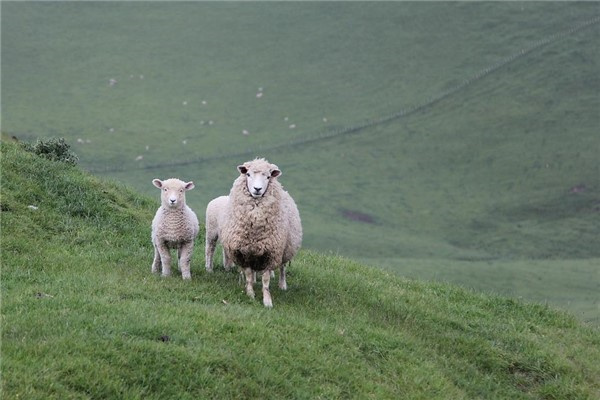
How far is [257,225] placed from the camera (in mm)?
13516

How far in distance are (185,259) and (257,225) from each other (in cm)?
151

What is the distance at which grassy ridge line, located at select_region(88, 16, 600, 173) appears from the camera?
6938cm

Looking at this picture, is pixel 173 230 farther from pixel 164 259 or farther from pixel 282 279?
pixel 282 279

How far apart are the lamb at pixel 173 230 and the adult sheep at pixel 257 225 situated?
66 cm

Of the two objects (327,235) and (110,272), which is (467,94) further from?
(110,272)

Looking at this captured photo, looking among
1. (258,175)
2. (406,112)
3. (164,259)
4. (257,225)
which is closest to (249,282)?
(257,225)

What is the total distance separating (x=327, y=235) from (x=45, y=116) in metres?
35.4

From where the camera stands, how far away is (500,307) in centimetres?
1733

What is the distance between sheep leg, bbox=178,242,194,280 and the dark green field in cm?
3333

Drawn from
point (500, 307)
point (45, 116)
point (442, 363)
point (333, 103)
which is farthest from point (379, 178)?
point (442, 363)

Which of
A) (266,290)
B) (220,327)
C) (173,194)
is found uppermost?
(173,194)

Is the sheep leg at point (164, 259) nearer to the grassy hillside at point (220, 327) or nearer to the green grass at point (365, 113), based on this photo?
the grassy hillside at point (220, 327)

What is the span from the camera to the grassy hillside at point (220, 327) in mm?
9867

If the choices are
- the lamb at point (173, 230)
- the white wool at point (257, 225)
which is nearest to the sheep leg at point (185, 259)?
the lamb at point (173, 230)
